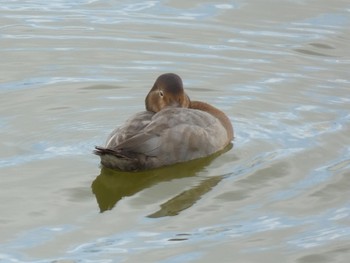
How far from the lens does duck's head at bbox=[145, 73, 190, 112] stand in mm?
11633

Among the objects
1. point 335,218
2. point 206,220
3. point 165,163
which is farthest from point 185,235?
point 165,163

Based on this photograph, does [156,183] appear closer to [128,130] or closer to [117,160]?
[117,160]

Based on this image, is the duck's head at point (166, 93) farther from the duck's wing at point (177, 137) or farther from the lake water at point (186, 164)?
the lake water at point (186, 164)

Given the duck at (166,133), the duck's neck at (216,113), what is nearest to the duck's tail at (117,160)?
the duck at (166,133)

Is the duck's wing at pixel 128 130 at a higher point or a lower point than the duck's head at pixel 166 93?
lower

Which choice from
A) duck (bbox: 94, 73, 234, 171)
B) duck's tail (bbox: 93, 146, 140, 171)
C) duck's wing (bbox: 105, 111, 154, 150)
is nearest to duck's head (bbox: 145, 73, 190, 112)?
duck (bbox: 94, 73, 234, 171)

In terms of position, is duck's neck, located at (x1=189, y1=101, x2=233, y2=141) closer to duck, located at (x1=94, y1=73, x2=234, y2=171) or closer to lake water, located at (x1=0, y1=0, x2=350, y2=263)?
duck, located at (x1=94, y1=73, x2=234, y2=171)

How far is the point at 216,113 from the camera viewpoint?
11.9m

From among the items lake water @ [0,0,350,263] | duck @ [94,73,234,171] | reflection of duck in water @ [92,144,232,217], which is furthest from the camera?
duck @ [94,73,234,171]

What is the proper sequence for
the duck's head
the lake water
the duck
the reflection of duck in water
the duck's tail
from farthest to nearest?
the duck's head → the duck → the duck's tail → the reflection of duck in water → the lake water

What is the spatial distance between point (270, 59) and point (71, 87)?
9.06 ft

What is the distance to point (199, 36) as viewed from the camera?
1563cm

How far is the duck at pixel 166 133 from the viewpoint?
1074 cm

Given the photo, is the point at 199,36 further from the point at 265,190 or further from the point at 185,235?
the point at 185,235
